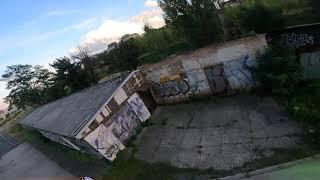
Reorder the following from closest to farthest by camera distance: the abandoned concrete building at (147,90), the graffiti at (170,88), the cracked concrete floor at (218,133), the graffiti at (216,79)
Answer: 1. the cracked concrete floor at (218,133)
2. the abandoned concrete building at (147,90)
3. the graffiti at (216,79)
4. the graffiti at (170,88)

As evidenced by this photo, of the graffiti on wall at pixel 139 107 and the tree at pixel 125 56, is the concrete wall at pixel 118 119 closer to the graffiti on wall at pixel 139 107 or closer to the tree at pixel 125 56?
the graffiti on wall at pixel 139 107

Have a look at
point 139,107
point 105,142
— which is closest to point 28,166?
point 105,142

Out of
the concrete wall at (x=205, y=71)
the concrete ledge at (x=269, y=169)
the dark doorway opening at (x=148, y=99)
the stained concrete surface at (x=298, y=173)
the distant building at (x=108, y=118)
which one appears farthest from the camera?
the dark doorway opening at (x=148, y=99)

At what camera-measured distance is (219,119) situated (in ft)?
53.6

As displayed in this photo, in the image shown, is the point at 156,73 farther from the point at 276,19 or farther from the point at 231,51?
the point at 276,19

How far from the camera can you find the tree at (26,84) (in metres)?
43.7

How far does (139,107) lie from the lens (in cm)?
1909

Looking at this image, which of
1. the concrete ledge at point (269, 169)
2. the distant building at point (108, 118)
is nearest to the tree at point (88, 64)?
the distant building at point (108, 118)

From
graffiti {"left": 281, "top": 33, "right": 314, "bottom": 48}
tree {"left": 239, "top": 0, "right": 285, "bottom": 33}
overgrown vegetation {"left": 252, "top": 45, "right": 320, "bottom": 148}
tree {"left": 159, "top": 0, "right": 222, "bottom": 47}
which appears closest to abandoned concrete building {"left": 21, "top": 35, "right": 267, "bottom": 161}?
overgrown vegetation {"left": 252, "top": 45, "right": 320, "bottom": 148}

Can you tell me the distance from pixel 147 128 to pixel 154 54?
14.2 meters

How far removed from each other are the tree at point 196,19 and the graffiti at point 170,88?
6834 mm

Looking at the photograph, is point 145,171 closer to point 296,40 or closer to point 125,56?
point 296,40

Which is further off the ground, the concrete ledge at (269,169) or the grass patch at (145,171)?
the grass patch at (145,171)

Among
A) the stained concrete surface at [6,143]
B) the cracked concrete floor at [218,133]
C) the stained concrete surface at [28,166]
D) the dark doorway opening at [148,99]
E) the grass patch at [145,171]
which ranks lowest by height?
the stained concrete surface at [6,143]
